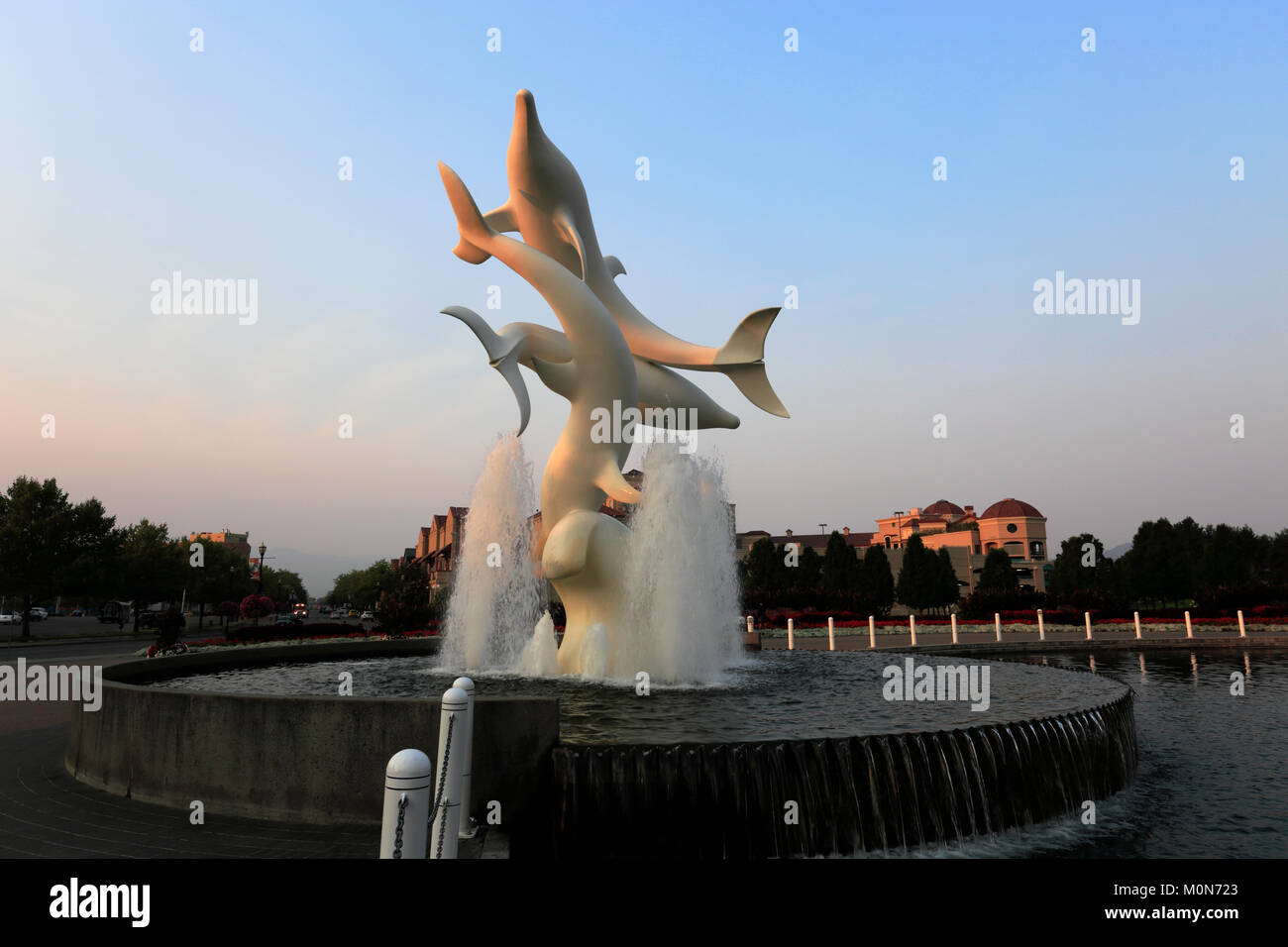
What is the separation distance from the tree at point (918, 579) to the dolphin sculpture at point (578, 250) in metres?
49.2

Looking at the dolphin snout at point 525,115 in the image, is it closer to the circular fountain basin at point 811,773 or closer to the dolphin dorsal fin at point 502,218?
the dolphin dorsal fin at point 502,218

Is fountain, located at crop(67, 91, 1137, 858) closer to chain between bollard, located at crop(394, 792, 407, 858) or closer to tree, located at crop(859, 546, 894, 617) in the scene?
chain between bollard, located at crop(394, 792, 407, 858)

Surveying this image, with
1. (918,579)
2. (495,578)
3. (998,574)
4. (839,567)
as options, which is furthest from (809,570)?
(495,578)

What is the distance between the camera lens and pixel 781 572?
222ft

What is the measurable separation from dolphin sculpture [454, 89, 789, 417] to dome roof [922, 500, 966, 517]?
5114 inches

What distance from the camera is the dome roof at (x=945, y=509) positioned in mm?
137062

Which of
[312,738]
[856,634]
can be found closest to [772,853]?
[312,738]

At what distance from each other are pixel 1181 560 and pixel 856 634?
4660 centimetres

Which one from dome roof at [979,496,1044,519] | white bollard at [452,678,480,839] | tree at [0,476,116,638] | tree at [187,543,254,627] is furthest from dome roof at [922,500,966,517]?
white bollard at [452,678,480,839]

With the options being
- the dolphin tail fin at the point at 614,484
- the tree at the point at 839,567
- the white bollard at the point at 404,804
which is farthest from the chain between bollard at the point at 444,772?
the tree at the point at 839,567

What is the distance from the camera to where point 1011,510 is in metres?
108

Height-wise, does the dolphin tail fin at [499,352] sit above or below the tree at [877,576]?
above

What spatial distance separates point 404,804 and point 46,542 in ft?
166
